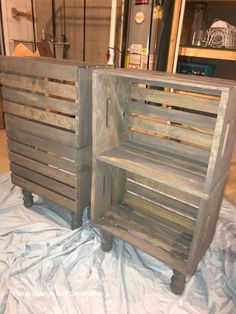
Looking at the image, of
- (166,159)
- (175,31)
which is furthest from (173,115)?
(175,31)

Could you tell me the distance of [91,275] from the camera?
4.07 ft

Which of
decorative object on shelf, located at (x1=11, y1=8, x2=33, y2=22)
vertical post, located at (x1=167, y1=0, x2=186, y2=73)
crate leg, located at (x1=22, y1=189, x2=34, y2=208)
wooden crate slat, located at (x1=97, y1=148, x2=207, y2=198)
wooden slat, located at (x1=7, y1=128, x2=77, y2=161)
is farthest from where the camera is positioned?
decorative object on shelf, located at (x1=11, y1=8, x2=33, y2=22)

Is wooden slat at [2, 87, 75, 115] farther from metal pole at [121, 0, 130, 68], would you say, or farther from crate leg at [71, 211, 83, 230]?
metal pole at [121, 0, 130, 68]

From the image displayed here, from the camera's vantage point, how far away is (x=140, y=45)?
2133 millimetres

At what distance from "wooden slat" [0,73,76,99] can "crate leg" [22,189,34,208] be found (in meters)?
0.67

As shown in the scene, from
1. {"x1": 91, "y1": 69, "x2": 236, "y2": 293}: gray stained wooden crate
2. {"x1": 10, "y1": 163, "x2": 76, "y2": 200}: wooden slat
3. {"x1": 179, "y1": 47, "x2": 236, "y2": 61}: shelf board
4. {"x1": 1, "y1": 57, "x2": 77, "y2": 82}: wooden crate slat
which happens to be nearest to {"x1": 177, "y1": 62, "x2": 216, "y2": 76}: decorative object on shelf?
{"x1": 179, "y1": 47, "x2": 236, "y2": 61}: shelf board

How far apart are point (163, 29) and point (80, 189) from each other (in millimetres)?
1452

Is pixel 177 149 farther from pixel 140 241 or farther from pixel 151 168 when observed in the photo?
pixel 140 241

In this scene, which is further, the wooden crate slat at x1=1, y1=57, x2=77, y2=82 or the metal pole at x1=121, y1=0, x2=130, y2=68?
the metal pole at x1=121, y1=0, x2=130, y2=68

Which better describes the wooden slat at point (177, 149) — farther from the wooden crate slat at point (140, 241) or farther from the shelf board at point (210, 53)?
the shelf board at point (210, 53)

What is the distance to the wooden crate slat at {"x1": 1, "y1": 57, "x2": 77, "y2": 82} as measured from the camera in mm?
1151

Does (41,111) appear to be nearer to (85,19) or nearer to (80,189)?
(80,189)

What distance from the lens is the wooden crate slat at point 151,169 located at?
3.19ft

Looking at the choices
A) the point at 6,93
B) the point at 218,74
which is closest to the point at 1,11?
the point at 6,93
